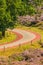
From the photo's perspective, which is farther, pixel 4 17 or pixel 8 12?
pixel 8 12

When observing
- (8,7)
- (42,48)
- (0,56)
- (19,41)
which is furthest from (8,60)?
(8,7)

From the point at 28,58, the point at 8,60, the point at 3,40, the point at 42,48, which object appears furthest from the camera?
the point at 3,40

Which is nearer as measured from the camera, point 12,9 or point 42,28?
point 12,9

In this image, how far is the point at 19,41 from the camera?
49531 mm

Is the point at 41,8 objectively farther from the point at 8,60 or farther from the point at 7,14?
the point at 8,60

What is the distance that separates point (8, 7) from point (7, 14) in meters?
2.63

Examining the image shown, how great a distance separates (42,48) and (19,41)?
19.7 feet

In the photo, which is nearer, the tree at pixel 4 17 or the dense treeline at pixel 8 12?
the tree at pixel 4 17

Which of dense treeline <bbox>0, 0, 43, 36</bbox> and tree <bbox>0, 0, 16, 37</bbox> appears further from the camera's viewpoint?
dense treeline <bbox>0, 0, 43, 36</bbox>

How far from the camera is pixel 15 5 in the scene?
5269 cm

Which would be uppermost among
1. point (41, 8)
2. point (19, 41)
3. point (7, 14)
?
point (7, 14)

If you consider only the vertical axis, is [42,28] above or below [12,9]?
below

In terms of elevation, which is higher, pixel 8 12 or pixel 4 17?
pixel 8 12

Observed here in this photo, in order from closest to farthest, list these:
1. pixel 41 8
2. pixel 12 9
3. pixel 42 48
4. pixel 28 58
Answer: pixel 28 58, pixel 42 48, pixel 12 9, pixel 41 8
